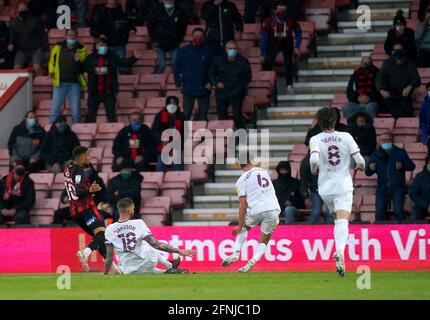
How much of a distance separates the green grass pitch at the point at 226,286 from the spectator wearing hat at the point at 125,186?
5.69 metres

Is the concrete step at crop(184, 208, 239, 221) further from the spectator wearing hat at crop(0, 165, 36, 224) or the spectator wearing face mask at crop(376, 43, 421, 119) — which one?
the spectator wearing face mask at crop(376, 43, 421, 119)

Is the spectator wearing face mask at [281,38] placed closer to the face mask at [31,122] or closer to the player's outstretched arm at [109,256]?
the face mask at [31,122]

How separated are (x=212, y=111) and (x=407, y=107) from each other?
168 inches

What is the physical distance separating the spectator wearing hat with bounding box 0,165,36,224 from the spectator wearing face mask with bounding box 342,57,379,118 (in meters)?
6.02

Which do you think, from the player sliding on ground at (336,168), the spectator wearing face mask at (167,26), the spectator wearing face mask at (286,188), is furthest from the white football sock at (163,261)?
the spectator wearing face mask at (167,26)

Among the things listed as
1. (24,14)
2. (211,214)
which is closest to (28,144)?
(24,14)

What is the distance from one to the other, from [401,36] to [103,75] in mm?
5865

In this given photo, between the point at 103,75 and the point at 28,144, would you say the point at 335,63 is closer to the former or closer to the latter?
the point at 103,75

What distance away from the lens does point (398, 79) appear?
91.4ft

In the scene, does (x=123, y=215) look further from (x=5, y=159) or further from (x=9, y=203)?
(x=5, y=159)

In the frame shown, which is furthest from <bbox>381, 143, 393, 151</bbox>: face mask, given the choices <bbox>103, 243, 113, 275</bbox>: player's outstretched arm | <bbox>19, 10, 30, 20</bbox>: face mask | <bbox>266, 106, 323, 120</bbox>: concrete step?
<bbox>19, 10, 30, 20</bbox>: face mask

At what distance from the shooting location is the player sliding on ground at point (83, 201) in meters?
21.8
